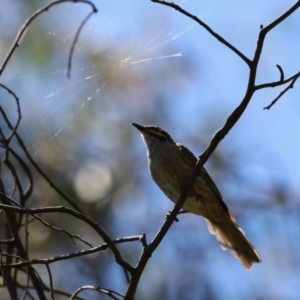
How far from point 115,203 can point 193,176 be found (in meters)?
5.00

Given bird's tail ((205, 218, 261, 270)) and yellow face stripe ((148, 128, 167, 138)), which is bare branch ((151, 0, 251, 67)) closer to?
bird's tail ((205, 218, 261, 270))

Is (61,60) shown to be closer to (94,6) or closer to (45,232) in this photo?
(45,232)

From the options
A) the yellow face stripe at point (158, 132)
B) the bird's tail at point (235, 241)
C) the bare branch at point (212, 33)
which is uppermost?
the yellow face stripe at point (158, 132)

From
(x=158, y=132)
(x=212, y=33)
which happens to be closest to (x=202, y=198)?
(x=158, y=132)

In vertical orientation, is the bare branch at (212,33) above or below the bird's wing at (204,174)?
below

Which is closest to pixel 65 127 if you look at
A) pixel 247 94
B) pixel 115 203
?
pixel 115 203

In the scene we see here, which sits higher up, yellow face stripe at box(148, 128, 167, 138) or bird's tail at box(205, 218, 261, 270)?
yellow face stripe at box(148, 128, 167, 138)

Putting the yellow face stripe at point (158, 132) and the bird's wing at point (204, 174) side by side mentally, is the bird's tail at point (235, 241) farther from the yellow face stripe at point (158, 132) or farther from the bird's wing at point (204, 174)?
the yellow face stripe at point (158, 132)

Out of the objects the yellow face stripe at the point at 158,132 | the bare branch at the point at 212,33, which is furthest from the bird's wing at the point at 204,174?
the bare branch at the point at 212,33

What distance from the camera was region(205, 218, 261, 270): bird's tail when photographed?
18.3 ft

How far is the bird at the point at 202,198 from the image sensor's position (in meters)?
5.61

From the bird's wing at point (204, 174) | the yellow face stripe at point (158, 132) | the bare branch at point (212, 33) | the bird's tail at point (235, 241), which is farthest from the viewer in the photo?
the yellow face stripe at point (158, 132)

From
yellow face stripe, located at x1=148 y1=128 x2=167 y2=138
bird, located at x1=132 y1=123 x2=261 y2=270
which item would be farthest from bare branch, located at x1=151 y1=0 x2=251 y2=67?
yellow face stripe, located at x1=148 y1=128 x2=167 y2=138

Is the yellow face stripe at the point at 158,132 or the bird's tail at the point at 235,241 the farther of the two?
the yellow face stripe at the point at 158,132
